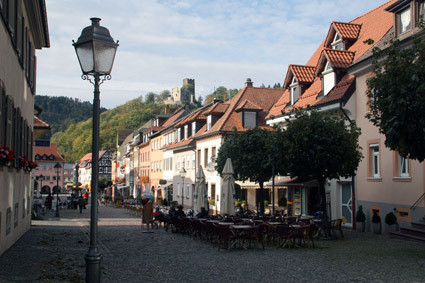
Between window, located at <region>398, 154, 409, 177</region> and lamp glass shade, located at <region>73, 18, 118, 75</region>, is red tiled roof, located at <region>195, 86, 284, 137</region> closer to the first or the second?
window, located at <region>398, 154, 409, 177</region>

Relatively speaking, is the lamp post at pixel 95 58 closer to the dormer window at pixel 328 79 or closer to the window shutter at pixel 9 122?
the window shutter at pixel 9 122

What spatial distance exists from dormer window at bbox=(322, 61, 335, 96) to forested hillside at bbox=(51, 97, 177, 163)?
88.3 m

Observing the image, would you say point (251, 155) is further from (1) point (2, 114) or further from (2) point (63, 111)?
(2) point (63, 111)

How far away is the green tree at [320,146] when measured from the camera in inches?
707

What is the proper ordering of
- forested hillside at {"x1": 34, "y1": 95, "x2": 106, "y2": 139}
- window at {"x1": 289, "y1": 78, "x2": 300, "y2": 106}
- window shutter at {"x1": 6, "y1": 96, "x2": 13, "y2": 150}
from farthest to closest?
forested hillside at {"x1": 34, "y1": 95, "x2": 106, "y2": 139} → window at {"x1": 289, "y1": 78, "x2": 300, "y2": 106} → window shutter at {"x1": 6, "y1": 96, "x2": 13, "y2": 150}

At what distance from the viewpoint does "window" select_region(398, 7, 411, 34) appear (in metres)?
A: 19.9

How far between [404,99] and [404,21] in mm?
9478

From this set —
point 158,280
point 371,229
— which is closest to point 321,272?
point 158,280

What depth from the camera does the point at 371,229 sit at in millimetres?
21812

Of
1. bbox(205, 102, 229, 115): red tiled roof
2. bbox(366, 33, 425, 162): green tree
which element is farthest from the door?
bbox(205, 102, 229, 115): red tiled roof

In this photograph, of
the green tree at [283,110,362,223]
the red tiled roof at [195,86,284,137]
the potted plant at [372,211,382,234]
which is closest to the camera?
the green tree at [283,110,362,223]

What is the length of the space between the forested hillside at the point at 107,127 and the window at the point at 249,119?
2910 inches

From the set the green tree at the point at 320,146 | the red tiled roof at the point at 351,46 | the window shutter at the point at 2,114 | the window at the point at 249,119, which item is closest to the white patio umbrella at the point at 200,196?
the red tiled roof at the point at 351,46

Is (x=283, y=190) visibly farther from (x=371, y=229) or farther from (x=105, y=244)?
(x=105, y=244)
